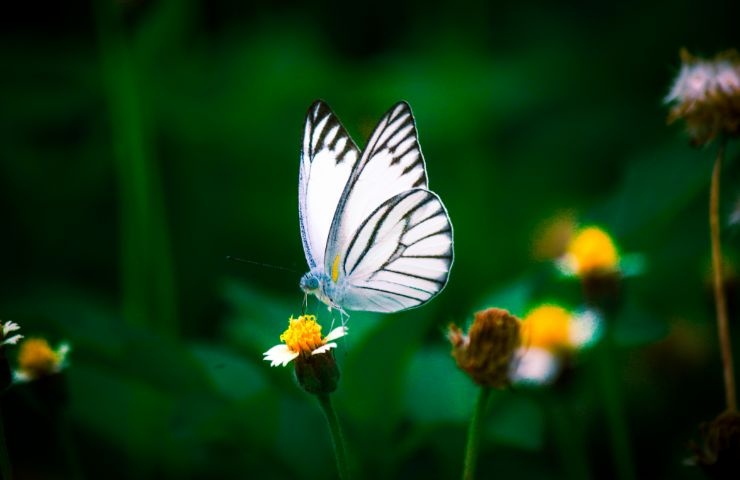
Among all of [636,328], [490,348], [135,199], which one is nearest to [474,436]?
[490,348]

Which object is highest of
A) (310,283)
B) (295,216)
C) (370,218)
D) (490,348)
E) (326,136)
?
(295,216)

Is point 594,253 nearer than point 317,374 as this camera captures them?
No

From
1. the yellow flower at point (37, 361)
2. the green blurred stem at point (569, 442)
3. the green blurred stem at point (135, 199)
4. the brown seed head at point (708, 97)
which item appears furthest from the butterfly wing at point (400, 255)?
the green blurred stem at point (135, 199)

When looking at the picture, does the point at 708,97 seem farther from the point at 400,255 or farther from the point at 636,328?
the point at 400,255

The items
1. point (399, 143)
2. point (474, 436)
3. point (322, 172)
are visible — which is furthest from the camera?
point (322, 172)

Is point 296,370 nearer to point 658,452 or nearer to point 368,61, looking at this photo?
point 658,452

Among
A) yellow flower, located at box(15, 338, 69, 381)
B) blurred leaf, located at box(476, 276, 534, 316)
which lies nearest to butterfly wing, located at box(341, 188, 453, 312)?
blurred leaf, located at box(476, 276, 534, 316)

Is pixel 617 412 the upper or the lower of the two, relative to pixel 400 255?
→ lower

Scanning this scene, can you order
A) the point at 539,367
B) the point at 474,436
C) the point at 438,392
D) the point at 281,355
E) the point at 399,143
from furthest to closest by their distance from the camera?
the point at 399,143
the point at 438,392
the point at 539,367
the point at 281,355
the point at 474,436
